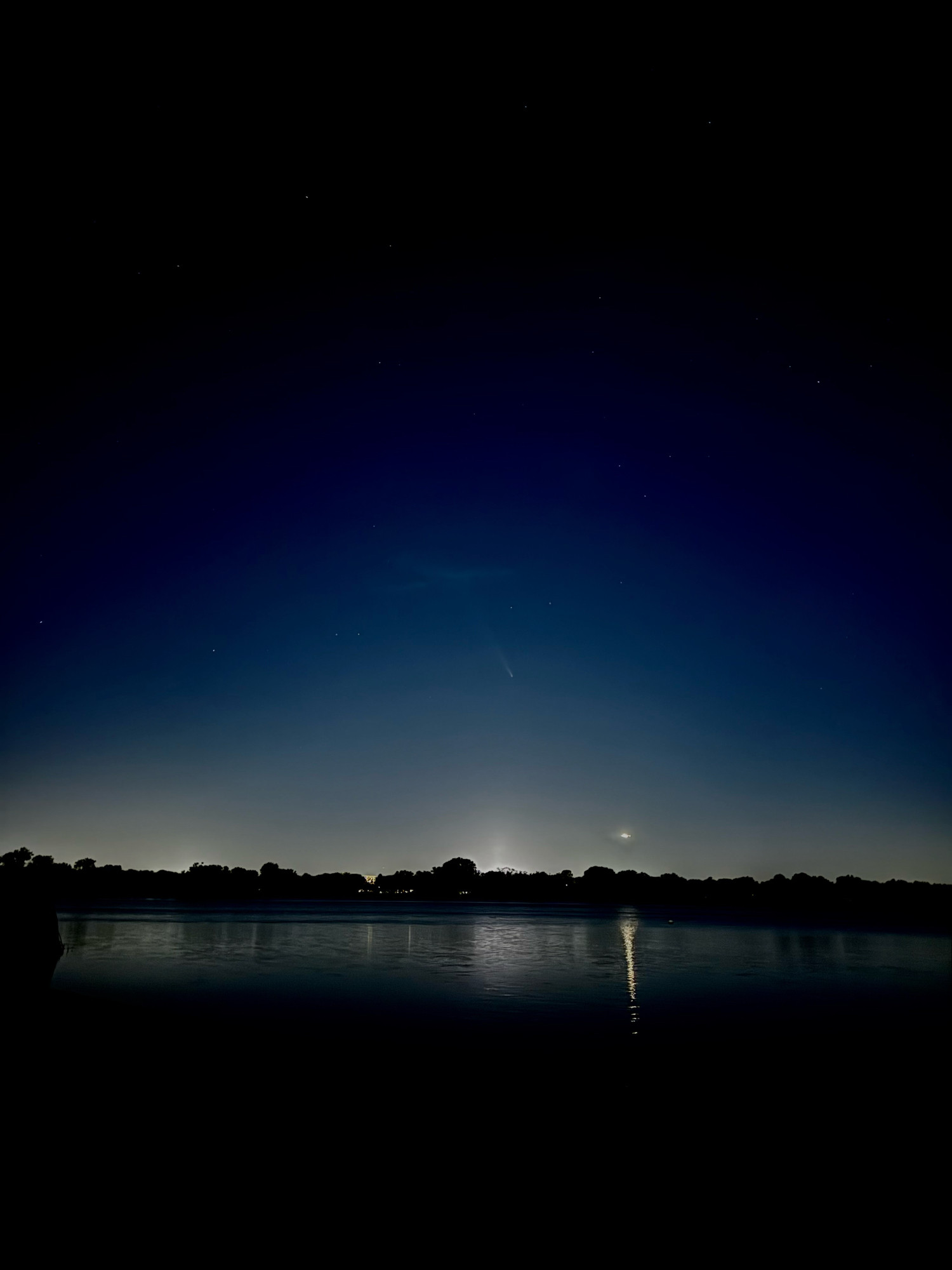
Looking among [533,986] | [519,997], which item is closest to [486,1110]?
[519,997]

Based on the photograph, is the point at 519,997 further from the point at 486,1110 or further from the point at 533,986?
the point at 486,1110

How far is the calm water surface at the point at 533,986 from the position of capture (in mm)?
16734

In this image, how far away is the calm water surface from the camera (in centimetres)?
1673

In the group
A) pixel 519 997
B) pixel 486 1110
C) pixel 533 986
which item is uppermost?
pixel 486 1110

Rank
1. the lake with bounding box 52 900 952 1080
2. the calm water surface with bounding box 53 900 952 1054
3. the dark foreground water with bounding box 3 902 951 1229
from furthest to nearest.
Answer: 1. the calm water surface with bounding box 53 900 952 1054
2. the lake with bounding box 52 900 952 1080
3. the dark foreground water with bounding box 3 902 951 1229

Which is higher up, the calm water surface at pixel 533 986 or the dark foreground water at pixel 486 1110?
the dark foreground water at pixel 486 1110

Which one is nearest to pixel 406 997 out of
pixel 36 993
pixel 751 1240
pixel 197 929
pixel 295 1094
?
pixel 36 993

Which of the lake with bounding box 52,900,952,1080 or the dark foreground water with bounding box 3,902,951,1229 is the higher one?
the dark foreground water with bounding box 3,902,951,1229

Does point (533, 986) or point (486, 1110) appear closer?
point (486, 1110)

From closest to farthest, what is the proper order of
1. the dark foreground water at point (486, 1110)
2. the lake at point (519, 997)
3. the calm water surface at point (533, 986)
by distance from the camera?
the dark foreground water at point (486, 1110) → the lake at point (519, 997) → the calm water surface at point (533, 986)

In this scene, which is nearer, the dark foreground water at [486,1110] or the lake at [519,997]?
the dark foreground water at [486,1110]

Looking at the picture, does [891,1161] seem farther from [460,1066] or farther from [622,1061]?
[460,1066]

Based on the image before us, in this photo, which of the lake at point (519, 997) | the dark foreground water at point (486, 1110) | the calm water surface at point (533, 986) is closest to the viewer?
the dark foreground water at point (486, 1110)

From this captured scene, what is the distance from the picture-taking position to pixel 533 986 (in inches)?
949
